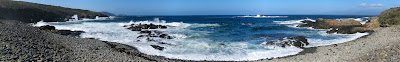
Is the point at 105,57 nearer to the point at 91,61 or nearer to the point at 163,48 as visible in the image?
the point at 91,61

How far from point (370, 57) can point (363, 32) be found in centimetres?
1475

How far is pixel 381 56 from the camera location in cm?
943

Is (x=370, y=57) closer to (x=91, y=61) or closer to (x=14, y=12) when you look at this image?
(x=91, y=61)

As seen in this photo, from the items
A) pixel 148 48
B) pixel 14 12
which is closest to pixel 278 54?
pixel 148 48

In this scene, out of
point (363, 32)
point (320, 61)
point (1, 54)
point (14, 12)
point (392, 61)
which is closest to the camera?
point (1, 54)

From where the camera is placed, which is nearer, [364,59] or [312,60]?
[364,59]

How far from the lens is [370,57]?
952 cm

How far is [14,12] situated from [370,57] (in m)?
54.8

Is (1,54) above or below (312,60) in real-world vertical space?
above

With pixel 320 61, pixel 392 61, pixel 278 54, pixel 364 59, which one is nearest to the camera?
pixel 392 61

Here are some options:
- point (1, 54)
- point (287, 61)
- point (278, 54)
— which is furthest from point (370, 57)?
point (1, 54)

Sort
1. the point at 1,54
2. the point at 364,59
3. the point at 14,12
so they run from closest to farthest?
the point at 1,54 < the point at 364,59 < the point at 14,12

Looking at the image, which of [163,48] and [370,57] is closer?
[370,57]

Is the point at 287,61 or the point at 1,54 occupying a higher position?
the point at 1,54
